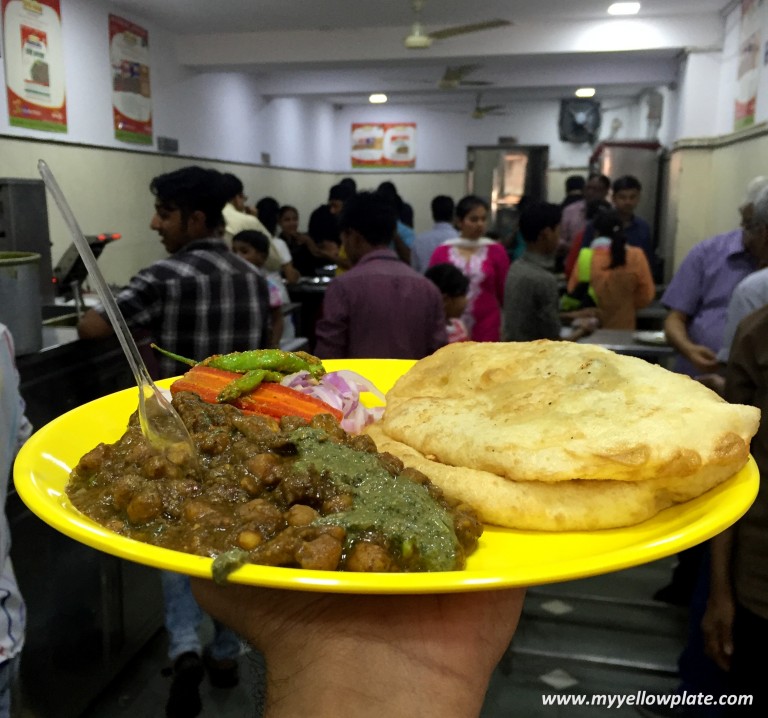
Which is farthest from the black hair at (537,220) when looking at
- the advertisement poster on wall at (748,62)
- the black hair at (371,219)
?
the advertisement poster on wall at (748,62)

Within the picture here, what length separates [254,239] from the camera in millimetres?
5695

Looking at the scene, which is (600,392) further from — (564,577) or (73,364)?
(73,364)

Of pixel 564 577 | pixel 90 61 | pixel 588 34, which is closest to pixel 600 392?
pixel 564 577

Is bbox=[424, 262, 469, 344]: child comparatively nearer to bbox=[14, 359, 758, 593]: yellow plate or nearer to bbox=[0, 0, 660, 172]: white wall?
bbox=[14, 359, 758, 593]: yellow plate

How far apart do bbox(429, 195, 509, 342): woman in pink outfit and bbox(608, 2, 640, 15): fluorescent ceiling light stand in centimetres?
374

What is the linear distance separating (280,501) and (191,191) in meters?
2.37

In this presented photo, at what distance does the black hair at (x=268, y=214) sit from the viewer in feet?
28.7

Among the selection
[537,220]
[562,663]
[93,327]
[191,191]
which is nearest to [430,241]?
[537,220]

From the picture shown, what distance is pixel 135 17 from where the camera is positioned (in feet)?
22.5

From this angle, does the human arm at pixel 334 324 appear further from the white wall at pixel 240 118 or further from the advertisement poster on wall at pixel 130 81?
the advertisement poster on wall at pixel 130 81

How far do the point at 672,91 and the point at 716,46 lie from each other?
2.44 meters

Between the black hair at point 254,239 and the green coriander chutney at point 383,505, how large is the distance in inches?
189

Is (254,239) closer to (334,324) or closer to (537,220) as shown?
(537,220)

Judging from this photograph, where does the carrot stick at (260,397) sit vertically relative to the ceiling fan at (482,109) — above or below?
below
